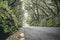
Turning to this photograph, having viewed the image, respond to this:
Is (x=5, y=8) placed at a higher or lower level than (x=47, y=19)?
higher

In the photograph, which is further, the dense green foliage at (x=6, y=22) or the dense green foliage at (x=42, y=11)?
the dense green foliage at (x=42, y=11)

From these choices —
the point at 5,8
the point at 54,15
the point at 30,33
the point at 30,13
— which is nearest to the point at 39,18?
the point at 30,13

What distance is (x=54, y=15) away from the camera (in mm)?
14867

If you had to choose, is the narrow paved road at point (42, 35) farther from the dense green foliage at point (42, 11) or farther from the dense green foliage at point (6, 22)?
the dense green foliage at point (42, 11)

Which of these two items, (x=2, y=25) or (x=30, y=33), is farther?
(x=30, y=33)

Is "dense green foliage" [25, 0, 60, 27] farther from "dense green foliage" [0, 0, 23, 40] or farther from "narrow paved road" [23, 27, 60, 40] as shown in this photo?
"dense green foliage" [0, 0, 23, 40]

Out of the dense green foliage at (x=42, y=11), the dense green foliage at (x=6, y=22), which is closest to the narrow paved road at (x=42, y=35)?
the dense green foliage at (x=6, y=22)

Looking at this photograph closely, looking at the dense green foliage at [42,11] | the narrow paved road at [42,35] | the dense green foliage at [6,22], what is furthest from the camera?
the dense green foliage at [42,11]

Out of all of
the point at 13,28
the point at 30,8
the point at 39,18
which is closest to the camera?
the point at 13,28

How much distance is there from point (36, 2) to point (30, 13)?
1.09 meters

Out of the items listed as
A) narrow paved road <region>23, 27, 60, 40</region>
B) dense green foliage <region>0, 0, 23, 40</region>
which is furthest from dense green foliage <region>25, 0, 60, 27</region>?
dense green foliage <region>0, 0, 23, 40</region>

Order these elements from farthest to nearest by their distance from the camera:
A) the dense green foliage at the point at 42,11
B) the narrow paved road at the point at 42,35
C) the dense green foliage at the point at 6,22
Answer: the dense green foliage at the point at 42,11 < the narrow paved road at the point at 42,35 < the dense green foliage at the point at 6,22

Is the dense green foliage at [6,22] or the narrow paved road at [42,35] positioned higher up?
the dense green foliage at [6,22]

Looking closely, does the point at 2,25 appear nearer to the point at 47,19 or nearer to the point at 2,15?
the point at 2,15
